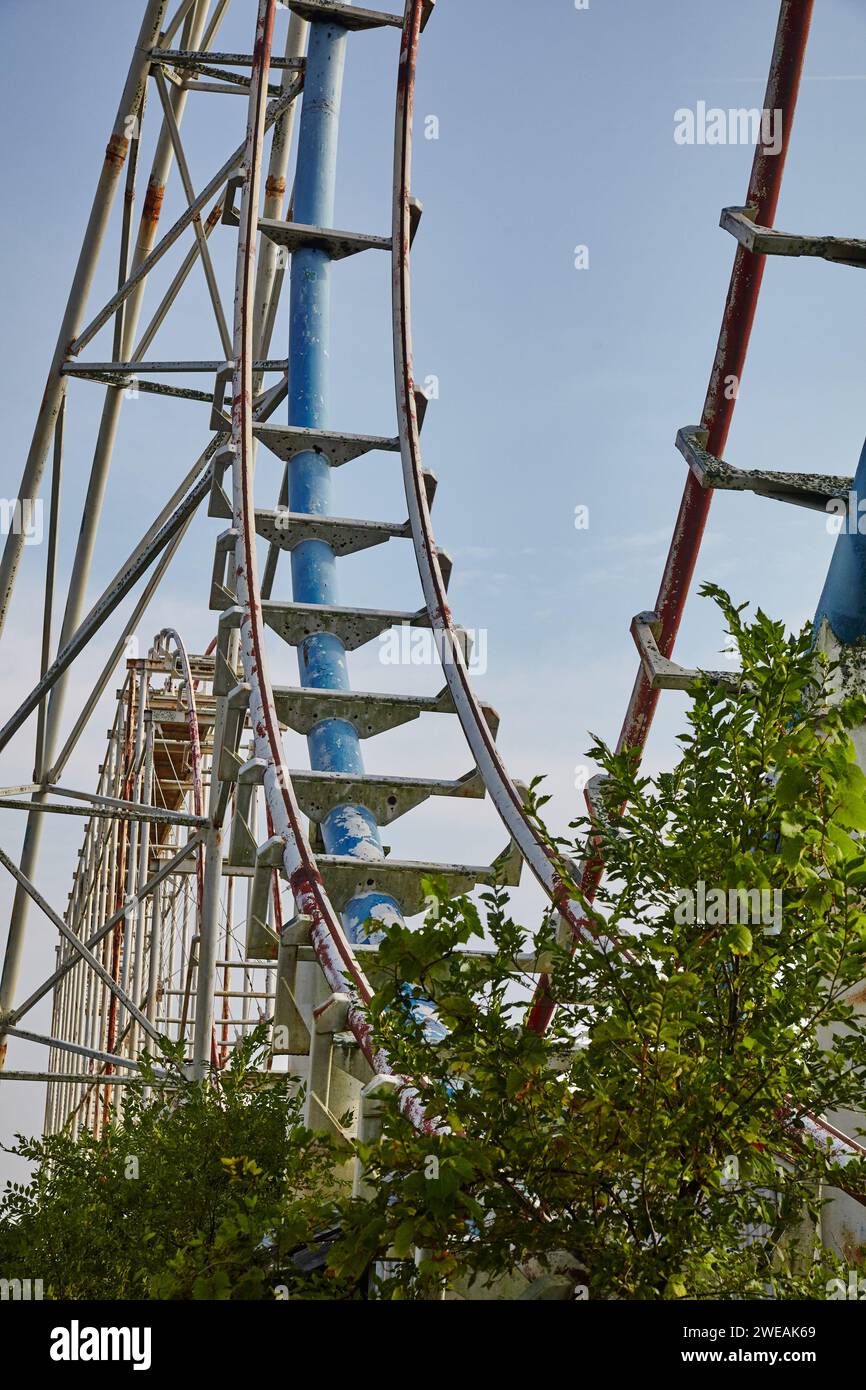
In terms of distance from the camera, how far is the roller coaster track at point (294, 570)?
352 cm

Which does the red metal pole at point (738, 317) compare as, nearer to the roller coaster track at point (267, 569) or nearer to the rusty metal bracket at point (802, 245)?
the rusty metal bracket at point (802, 245)

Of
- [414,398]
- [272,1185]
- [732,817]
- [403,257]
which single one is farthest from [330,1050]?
[403,257]

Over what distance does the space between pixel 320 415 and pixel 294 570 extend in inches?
35.9

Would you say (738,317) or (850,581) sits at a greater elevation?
(738,317)

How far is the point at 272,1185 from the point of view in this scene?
3.15m

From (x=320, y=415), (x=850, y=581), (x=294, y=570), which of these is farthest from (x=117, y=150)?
(x=850, y=581)

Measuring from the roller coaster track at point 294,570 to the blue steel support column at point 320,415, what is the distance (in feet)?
0.06

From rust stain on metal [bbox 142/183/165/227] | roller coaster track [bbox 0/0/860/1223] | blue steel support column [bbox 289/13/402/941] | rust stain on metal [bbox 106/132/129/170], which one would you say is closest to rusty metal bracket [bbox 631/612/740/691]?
roller coaster track [bbox 0/0/860/1223]

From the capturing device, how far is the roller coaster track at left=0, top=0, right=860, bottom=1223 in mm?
3518

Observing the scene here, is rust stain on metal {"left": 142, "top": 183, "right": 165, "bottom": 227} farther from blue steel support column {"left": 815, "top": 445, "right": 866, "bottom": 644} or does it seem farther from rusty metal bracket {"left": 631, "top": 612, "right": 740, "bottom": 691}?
blue steel support column {"left": 815, "top": 445, "right": 866, "bottom": 644}

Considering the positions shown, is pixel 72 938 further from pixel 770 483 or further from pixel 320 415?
pixel 770 483

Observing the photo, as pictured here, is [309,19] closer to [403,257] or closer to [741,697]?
[403,257]

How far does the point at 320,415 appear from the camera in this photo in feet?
20.6

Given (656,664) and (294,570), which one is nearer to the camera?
(656,664)
